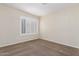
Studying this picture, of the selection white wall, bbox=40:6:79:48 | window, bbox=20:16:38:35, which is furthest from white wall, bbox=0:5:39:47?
white wall, bbox=40:6:79:48

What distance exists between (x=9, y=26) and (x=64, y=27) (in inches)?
113

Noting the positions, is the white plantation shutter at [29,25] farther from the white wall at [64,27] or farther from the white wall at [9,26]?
the white wall at [64,27]

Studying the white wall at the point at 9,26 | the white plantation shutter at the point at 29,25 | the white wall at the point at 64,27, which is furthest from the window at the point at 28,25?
the white wall at the point at 64,27

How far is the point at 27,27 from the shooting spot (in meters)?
5.34

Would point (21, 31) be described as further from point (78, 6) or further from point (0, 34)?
point (78, 6)

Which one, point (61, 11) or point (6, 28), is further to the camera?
point (61, 11)

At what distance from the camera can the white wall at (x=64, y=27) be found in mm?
3598

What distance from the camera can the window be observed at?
493 centimetres

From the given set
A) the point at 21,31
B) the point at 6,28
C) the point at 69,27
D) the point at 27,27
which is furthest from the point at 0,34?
the point at 69,27

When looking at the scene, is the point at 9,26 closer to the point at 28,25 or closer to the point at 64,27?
the point at 28,25

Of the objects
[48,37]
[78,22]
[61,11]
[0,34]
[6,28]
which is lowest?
[48,37]

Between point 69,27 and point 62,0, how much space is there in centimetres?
258

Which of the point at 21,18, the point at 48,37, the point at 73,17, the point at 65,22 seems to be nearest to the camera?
the point at 73,17

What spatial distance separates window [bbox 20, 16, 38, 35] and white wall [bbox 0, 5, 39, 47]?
0.41 m
